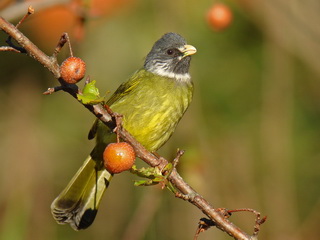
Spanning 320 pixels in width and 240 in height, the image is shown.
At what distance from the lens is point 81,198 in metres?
4.82

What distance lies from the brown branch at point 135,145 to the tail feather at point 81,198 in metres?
1.28

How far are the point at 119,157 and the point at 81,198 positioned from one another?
5.77ft

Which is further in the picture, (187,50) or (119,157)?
(187,50)

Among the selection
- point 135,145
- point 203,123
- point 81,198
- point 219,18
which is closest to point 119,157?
point 135,145

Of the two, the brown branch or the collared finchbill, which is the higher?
the collared finchbill

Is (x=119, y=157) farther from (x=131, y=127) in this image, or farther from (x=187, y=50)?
(x=187, y=50)

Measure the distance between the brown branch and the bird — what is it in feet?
3.58

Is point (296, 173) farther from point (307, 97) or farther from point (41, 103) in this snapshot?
point (41, 103)

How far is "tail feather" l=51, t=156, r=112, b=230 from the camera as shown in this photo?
15.3 feet

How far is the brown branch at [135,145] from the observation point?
2898 millimetres

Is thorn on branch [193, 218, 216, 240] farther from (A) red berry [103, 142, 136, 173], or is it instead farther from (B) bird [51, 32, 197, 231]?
(B) bird [51, 32, 197, 231]

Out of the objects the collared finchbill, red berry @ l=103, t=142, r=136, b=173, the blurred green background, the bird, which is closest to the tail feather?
the bird

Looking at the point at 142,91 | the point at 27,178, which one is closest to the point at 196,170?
the point at 142,91

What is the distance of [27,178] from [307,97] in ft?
10.5
